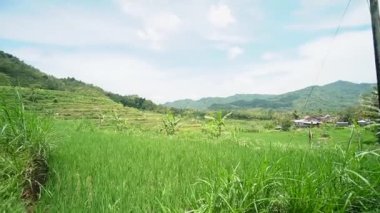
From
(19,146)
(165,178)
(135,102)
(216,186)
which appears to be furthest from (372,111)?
(135,102)

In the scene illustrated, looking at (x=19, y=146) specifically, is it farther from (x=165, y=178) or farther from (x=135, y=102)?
(x=135, y=102)

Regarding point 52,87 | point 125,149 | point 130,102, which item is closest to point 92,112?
point 52,87

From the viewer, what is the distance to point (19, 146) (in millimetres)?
3906

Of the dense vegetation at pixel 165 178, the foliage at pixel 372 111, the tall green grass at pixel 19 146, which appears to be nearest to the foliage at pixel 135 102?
the foliage at pixel 372 111

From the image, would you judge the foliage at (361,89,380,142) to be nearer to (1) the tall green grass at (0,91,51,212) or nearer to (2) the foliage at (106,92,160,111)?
(1) the tall green grass at (0,91,51,212)

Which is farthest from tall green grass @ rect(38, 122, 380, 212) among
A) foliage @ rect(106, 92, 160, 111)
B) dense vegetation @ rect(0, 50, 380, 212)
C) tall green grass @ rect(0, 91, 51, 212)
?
foliage @ rect(106, 92, 160, 111)

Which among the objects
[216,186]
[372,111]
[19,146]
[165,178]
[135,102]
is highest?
[135,102]

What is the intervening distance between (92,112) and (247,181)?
5538 cm

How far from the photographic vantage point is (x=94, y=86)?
113 metres

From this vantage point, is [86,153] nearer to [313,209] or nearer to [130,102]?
[313,209]

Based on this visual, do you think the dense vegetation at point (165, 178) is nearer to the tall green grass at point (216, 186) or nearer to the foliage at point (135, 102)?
the tall green grass at point (216, 186)

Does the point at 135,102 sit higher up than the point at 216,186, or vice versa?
the point at 135,102

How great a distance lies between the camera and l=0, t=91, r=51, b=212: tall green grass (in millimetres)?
3180

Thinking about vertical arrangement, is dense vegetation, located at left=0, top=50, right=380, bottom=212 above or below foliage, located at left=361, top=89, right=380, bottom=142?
below
